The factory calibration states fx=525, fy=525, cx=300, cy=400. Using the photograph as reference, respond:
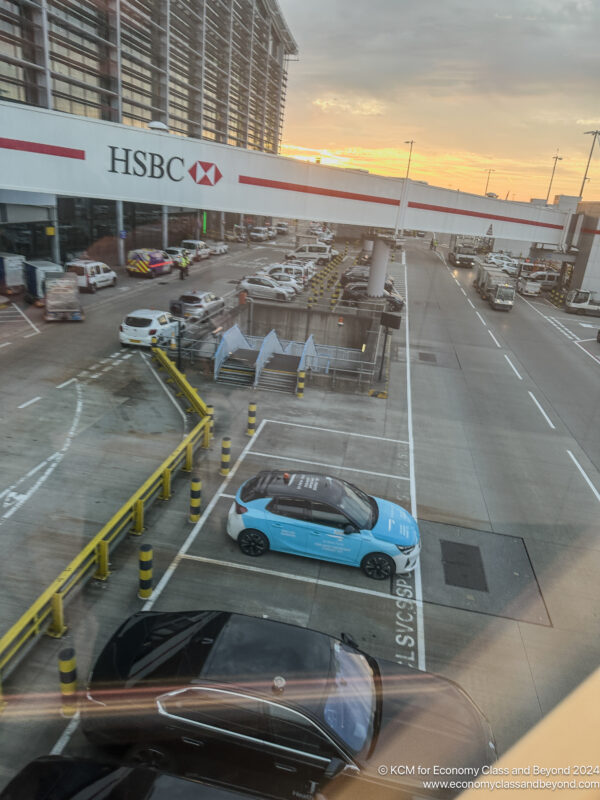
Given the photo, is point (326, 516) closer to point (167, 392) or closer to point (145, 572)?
point (145, 572)

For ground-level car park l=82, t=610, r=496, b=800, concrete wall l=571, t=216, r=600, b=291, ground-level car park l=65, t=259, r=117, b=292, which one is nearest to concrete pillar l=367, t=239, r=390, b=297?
ground-level car park l=65, t=259, r=117, b=292

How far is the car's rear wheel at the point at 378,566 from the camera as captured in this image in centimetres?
896

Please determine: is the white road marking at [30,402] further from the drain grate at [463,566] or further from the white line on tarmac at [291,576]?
the drain grate at [463,566]

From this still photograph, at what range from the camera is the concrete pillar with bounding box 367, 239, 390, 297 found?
102 ft

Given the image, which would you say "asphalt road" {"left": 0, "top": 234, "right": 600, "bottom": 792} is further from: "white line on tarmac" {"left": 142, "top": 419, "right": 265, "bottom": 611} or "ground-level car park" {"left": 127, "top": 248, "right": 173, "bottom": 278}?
"ground-level car park" {"left": 127, "top": 248, "right": 173, "bottom": 278}

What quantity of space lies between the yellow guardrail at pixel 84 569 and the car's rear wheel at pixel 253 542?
1.92m

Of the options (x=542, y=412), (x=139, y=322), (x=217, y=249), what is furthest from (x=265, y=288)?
(x=217, y=249)

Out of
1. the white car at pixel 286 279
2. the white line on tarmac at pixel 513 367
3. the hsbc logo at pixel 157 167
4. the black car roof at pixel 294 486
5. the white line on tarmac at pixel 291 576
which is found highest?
the hsbc logo at pixel 157 167

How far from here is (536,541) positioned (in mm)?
10703

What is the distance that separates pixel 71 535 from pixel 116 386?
8.18m

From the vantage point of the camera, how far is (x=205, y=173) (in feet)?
59.1

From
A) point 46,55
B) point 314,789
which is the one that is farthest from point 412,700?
point 46,55

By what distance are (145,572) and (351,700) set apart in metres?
3.77

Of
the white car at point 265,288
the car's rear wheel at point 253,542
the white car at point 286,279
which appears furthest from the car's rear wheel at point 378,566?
the white car at point 286,279
